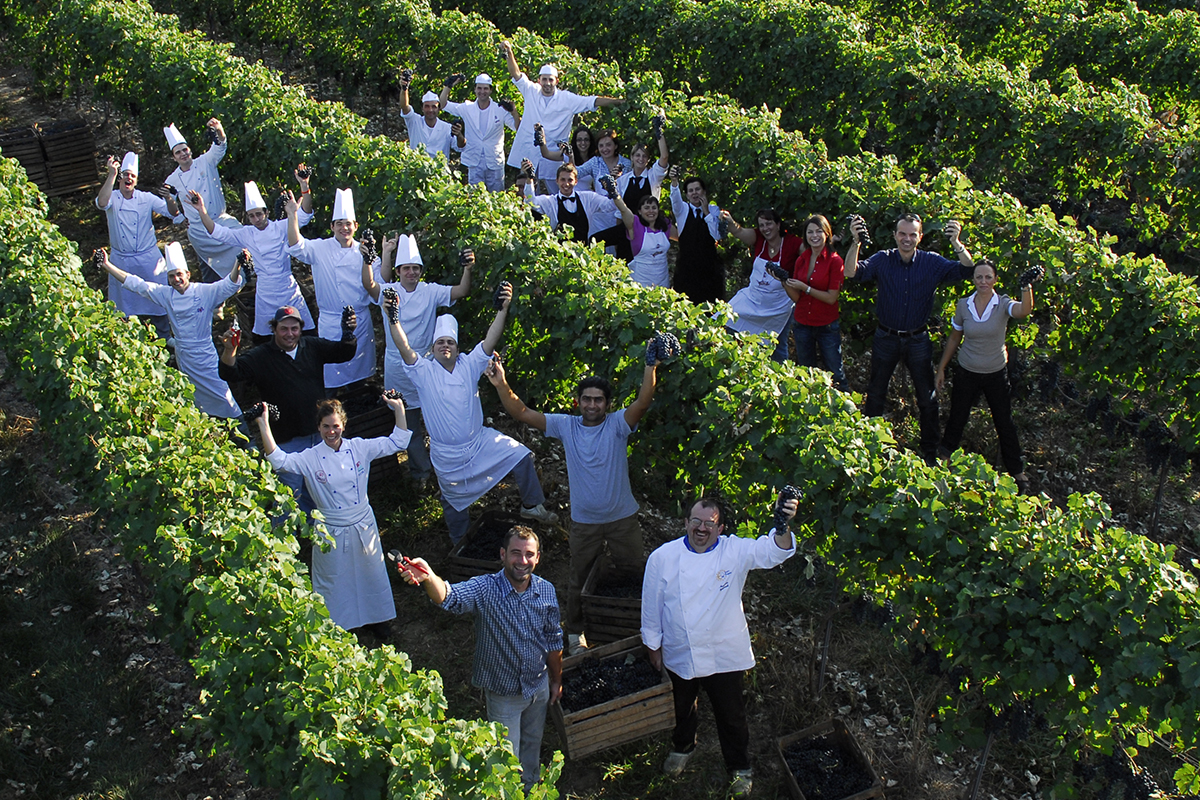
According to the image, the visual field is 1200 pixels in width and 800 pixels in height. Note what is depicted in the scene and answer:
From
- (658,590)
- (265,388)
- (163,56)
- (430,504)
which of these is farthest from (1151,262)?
(163,56)

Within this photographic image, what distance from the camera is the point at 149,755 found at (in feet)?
22.9

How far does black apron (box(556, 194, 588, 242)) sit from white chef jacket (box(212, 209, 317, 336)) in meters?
2.57

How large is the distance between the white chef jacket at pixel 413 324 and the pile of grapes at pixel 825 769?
4.21 meters

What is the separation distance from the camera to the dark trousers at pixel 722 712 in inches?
246

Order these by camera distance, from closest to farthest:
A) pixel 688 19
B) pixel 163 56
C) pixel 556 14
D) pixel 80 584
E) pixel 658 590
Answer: pixel 658 590
pixel 80 584
pixel 163 56
pixel 688 19
pixel 556 14

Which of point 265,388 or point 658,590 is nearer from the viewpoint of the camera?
point 658,590

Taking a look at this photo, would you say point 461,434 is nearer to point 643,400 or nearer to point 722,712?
point 643,400

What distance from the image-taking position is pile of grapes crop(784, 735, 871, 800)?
628 cm

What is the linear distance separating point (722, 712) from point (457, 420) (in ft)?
9.75

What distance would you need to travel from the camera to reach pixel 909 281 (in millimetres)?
8719

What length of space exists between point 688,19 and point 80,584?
1219 centimetres

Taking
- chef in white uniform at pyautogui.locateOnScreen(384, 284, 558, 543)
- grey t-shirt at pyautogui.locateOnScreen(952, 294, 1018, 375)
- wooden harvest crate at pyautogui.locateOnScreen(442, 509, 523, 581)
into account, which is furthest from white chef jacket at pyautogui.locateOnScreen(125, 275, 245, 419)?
grey t-shirt at pyautogui.locateOnScreen(952, 294, 1018, 375)

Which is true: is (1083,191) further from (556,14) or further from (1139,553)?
(556,14)

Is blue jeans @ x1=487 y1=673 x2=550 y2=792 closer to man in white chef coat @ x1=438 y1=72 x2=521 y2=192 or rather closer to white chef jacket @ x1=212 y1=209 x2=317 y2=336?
white chef jacket @ x1=212 y1=209 x2=317 y2=336
